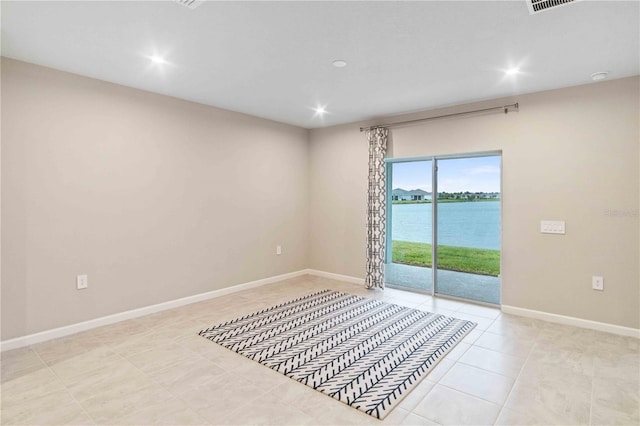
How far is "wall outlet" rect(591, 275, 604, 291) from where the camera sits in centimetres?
347

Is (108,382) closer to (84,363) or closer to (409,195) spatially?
(84,363)

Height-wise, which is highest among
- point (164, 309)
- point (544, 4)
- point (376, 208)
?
point (544, 4)

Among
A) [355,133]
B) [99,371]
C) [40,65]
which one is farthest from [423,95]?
[99,371]

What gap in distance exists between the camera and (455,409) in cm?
216

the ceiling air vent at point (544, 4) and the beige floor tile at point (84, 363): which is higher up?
the ceiling air vent at point (544, 4)

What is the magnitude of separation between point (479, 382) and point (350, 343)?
3.65 ft

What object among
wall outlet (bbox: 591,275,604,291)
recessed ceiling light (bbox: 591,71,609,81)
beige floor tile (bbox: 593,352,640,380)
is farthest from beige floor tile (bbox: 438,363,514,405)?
recessed ceiling light (bbox: 591,71,609,81)

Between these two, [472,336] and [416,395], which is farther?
[472,336]

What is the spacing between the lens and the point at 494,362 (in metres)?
2.77

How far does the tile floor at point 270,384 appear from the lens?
2066 mm

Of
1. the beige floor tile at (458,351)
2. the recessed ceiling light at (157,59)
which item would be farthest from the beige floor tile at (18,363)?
the beige floor tile at (458,351)

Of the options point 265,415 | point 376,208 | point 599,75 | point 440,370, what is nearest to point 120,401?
point 265,415

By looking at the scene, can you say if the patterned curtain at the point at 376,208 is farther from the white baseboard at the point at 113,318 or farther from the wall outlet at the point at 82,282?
the wall outlet at the point at 82,282

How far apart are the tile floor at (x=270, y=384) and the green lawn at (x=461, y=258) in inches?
46.7
